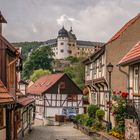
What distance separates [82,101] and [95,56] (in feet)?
75.1

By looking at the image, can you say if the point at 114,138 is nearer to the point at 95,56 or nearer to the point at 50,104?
the point at 95,56

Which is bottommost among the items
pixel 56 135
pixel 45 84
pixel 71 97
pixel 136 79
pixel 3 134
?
pixel 56 135

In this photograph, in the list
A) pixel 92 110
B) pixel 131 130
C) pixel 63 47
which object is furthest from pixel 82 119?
pixel 63 47

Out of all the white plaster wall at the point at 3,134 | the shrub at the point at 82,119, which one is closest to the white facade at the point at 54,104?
the shrub at the point at 82,119

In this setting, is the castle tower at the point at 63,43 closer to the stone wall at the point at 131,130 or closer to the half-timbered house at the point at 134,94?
the half-timbered house at the point at 134,94

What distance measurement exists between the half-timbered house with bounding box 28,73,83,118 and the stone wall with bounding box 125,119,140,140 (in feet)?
114

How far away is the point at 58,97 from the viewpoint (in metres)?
56.5

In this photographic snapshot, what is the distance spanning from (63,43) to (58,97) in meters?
126

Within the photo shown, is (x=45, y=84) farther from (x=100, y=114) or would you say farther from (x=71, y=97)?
(x=100, y=114)

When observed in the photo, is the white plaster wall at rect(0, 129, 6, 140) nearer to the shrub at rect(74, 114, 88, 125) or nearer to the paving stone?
the paving stone

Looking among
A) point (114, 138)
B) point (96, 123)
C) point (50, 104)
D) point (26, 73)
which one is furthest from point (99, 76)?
point (26, 73)

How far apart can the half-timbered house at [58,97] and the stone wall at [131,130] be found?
34.8 metres

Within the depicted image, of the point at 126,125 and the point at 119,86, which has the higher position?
the point at 119,86

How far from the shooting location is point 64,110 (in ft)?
185
